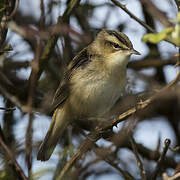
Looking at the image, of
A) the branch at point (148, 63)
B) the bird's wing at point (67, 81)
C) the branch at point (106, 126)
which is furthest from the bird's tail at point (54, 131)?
the branch at point (148, 63)

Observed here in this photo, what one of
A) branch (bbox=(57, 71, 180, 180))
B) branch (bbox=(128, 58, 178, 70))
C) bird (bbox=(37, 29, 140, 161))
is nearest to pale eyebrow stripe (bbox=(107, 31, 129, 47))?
bird (bbox=(37, 29, 140, 161))

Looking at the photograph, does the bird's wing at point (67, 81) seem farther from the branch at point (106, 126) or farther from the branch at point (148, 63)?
the branch at point (106, 126)

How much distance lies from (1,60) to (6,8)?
2.03ft

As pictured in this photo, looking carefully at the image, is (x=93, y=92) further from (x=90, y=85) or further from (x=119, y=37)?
(x=119, y=37)

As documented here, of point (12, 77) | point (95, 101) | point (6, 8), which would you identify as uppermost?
point (6, 8)

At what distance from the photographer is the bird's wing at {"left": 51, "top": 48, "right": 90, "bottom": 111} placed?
392 centimetres

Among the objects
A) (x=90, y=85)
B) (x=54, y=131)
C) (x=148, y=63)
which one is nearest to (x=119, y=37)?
(x=90, y=85)

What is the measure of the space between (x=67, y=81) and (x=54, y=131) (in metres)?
0.57

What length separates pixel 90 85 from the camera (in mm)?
3816

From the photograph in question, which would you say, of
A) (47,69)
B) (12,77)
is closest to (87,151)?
(47,69)

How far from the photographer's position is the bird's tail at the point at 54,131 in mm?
3817

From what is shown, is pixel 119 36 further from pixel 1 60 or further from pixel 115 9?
pixel 1 60

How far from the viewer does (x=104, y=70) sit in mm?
3836

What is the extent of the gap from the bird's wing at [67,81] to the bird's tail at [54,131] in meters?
0.12
